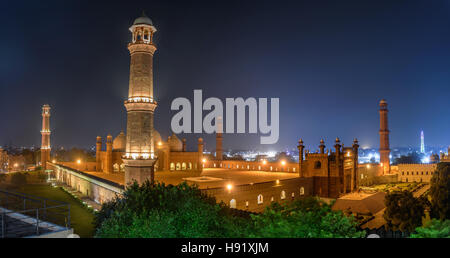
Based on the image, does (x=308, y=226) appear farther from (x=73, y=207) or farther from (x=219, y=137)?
(x=219, y=137)

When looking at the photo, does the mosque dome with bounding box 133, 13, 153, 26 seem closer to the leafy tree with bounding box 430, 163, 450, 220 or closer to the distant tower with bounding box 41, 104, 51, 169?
the leafy tree with bounding box 430, 163, 450, 220

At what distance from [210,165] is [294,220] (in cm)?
4334

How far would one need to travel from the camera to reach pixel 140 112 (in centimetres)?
2108

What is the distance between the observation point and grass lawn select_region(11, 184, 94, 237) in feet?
64.3

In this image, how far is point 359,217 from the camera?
26000 millimetres

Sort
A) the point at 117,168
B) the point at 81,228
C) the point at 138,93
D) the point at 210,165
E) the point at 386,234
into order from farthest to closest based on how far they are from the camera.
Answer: the point at 210,165 → the point at 117,168 → the point at 138,93 → the point at 81,228 → the point at 386,234

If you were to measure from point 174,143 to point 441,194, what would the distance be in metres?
32.3

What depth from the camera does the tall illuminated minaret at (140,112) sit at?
20719mm

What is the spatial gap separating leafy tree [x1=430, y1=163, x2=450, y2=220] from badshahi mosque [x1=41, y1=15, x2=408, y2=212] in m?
11.6

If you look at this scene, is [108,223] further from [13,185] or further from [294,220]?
[13,185]

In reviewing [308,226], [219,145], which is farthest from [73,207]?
[219,145]

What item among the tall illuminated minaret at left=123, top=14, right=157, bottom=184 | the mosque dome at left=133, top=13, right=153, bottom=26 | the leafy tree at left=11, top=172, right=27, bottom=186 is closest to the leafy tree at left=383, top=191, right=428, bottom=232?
the tall illuminated minaret at left=123, top=14, right=157, bottom=184

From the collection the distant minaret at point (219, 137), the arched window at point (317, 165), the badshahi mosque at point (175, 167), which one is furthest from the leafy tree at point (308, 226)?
the distant minaret at point (219, 137)
